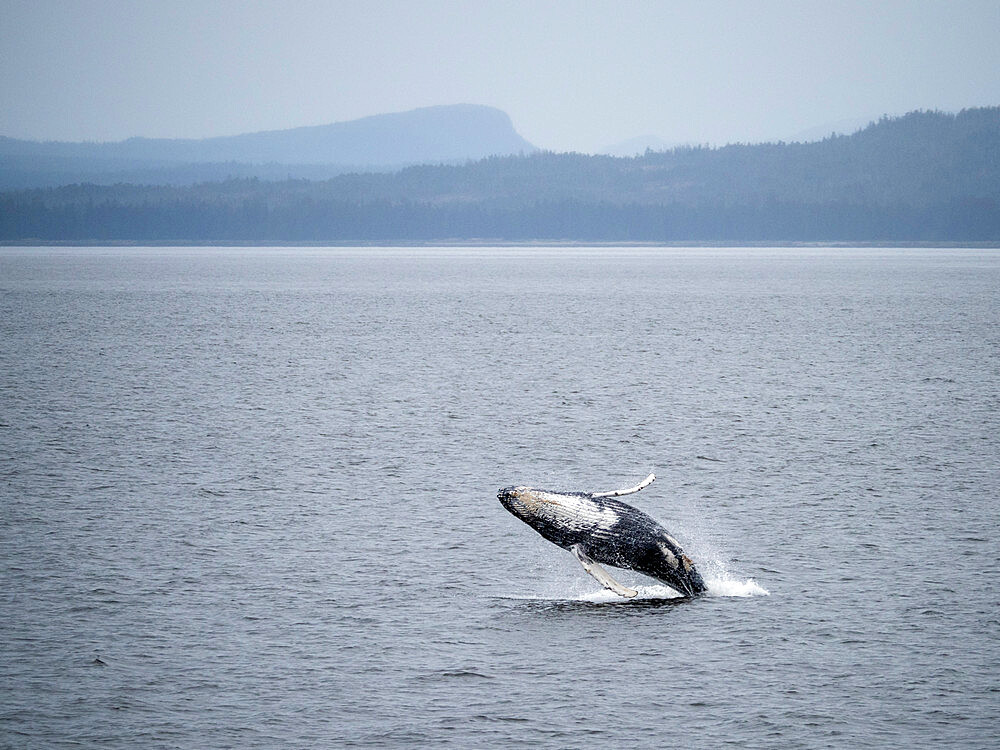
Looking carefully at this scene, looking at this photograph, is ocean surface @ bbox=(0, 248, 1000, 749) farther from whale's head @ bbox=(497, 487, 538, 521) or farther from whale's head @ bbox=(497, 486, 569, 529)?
whale's head @ bbox=(497, 487, 538, 521)

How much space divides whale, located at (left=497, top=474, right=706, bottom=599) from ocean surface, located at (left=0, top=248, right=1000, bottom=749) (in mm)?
1104

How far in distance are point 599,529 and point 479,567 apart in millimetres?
4938

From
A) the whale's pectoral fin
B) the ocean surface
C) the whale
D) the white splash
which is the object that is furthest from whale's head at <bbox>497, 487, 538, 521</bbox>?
the white splash

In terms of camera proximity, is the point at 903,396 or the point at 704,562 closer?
the point at 704,562

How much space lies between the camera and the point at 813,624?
23812 millimetres

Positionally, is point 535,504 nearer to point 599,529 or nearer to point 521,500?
point 521,500

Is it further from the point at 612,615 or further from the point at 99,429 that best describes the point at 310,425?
the point at 612,615

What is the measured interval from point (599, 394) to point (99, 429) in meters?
25.0

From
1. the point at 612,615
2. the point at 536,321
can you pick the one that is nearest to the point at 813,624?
the point at 612,615

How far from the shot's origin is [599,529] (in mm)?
23891

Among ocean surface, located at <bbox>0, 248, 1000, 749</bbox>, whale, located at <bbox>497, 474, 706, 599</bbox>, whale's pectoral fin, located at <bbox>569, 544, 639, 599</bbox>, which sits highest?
whale, located at <bbox>497, 474, 706, 599</bbox>

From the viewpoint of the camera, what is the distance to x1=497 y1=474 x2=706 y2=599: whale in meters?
23.8

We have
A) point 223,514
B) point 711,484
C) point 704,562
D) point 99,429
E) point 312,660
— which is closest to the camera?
point 312,660

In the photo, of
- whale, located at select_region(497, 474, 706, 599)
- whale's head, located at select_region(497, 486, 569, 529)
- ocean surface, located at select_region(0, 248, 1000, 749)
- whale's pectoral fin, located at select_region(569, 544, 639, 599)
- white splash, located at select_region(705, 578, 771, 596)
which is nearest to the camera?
ocean surface, located at select_region(0, 248, 1000, 749)
